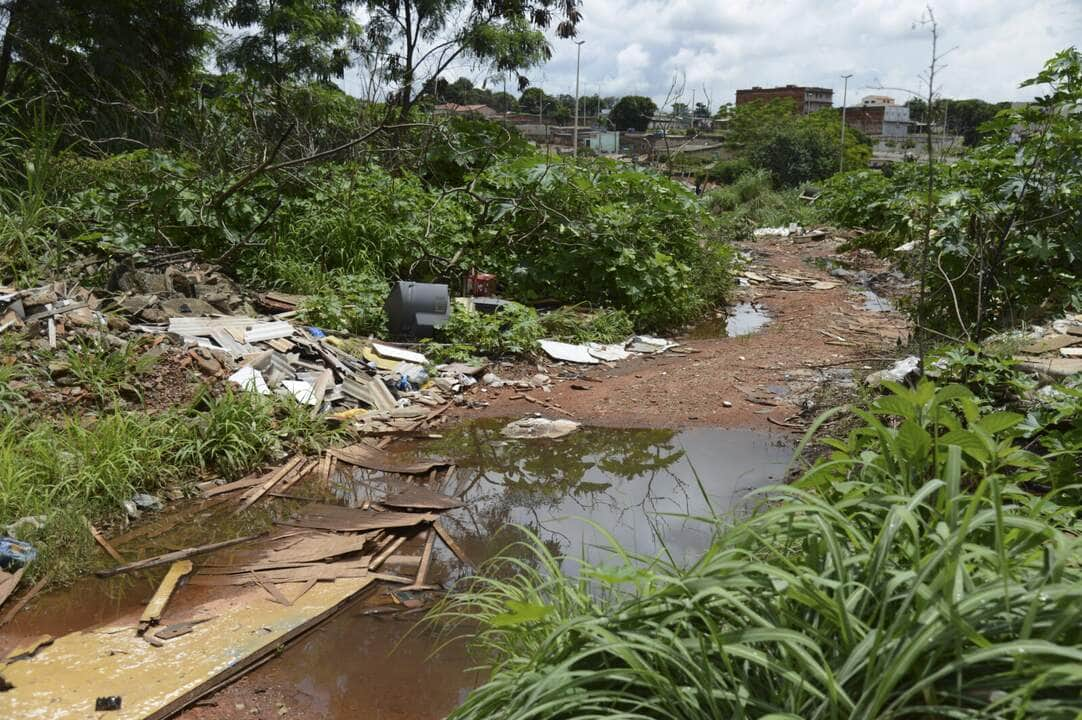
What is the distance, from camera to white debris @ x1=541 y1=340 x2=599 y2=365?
8438 mm

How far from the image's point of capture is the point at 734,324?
35.4 feet

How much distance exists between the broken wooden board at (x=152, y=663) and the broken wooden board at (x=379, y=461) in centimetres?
181

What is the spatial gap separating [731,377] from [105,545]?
214 inches

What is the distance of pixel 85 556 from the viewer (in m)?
4.23

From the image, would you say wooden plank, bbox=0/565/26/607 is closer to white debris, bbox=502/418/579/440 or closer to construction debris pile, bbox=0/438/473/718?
construction debris pile, bbox=0/438/473/718

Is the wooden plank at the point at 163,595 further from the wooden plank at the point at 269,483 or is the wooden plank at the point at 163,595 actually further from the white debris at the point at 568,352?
the white debris at the point at 568,352

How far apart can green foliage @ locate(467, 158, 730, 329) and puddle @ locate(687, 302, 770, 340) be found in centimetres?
31

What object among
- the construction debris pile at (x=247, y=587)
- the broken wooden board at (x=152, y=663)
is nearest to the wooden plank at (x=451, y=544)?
the construction debris pile at (x=247, y=587)

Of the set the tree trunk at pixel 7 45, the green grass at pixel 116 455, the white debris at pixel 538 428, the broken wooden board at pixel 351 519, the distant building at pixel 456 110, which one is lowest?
the broken wooden board at pixel 351 519

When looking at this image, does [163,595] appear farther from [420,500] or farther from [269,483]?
[420,500]

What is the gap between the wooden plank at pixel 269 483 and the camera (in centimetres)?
503

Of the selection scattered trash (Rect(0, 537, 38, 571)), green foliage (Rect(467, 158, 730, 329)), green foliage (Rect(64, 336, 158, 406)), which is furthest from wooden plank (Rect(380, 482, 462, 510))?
→ green foliage (Rect(467, 158, 730, 329))

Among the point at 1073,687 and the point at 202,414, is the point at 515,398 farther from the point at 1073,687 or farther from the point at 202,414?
the point at 1073,687

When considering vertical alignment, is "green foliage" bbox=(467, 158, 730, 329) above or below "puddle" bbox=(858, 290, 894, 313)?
above
